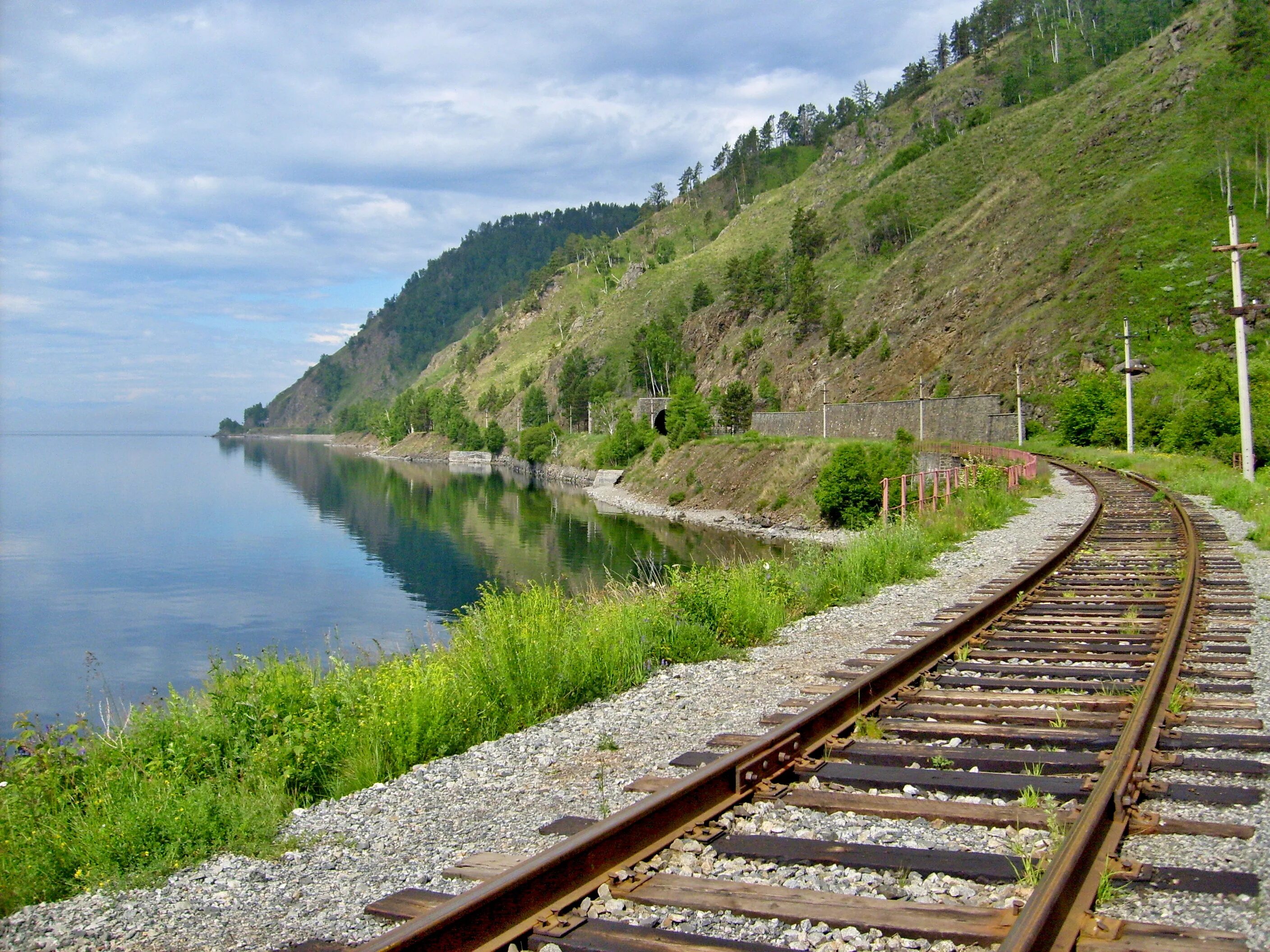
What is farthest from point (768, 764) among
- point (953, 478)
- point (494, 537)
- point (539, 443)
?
point (539, 443)

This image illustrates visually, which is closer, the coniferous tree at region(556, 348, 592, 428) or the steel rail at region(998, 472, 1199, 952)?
the steel rail at region(998, 472, 1199, 952)

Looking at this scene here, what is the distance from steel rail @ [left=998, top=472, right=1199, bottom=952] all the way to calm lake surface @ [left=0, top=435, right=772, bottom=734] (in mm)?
8401

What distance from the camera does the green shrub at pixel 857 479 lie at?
157 feet

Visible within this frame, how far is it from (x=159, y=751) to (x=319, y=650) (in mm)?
20072

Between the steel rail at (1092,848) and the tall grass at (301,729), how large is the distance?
380 centimetres

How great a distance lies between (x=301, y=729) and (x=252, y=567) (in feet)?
142

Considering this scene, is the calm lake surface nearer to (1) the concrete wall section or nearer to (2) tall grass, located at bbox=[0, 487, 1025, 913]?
(2) tall grass, located at bbox=[0, 487, 1025, 913]

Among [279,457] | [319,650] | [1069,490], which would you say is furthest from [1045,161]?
[279,457]

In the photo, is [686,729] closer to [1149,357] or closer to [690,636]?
[690,636]

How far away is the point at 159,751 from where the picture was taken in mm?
7367

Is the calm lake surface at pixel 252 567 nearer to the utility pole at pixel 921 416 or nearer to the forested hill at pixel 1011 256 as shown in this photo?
the utility pole at pixel 921 416

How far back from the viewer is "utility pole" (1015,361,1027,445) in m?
58.7

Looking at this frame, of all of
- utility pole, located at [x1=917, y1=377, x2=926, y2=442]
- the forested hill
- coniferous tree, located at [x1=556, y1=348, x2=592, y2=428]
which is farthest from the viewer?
coniferous tree, located at [x1=556, y1=348, x2=592, y2=428]

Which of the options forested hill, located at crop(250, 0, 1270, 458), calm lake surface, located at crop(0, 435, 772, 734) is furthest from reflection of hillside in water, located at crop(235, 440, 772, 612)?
forested hill, located at crop(250, 0, 1270, 458)
